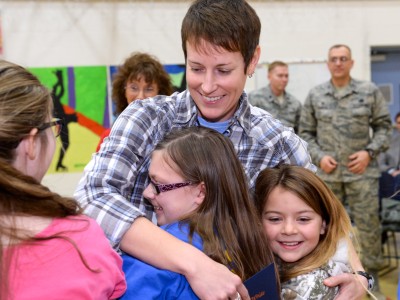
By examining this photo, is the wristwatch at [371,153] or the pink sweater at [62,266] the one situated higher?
the pink sweater at [62,266]

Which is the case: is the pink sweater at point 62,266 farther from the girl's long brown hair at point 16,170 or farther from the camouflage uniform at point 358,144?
the camouflage uniform at point 358,144

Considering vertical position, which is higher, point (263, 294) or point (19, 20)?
point (19, 20)

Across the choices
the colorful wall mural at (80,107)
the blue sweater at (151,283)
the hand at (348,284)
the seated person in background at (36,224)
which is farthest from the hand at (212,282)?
the colorful wall mural at (80,107)

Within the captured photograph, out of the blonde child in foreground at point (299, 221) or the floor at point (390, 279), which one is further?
the floor at point (390, 279)

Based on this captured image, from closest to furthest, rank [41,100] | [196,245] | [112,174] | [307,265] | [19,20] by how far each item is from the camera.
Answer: [41,100] → [196,245] → [112,174] → [307,265] → [19,20]

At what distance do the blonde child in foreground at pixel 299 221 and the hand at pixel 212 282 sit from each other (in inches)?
19.4

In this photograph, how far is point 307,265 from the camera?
5.57ft

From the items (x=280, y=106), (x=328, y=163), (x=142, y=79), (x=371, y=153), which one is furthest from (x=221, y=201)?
(x=280, y=106)

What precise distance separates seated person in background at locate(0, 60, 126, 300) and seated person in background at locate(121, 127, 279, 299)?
267 mm

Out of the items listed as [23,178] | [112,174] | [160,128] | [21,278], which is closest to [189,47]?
[160,128]

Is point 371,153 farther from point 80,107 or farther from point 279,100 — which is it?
point 80,107

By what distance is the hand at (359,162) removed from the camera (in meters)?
4.54

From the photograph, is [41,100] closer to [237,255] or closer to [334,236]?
[237,255]

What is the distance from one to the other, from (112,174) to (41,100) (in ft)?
1.30
